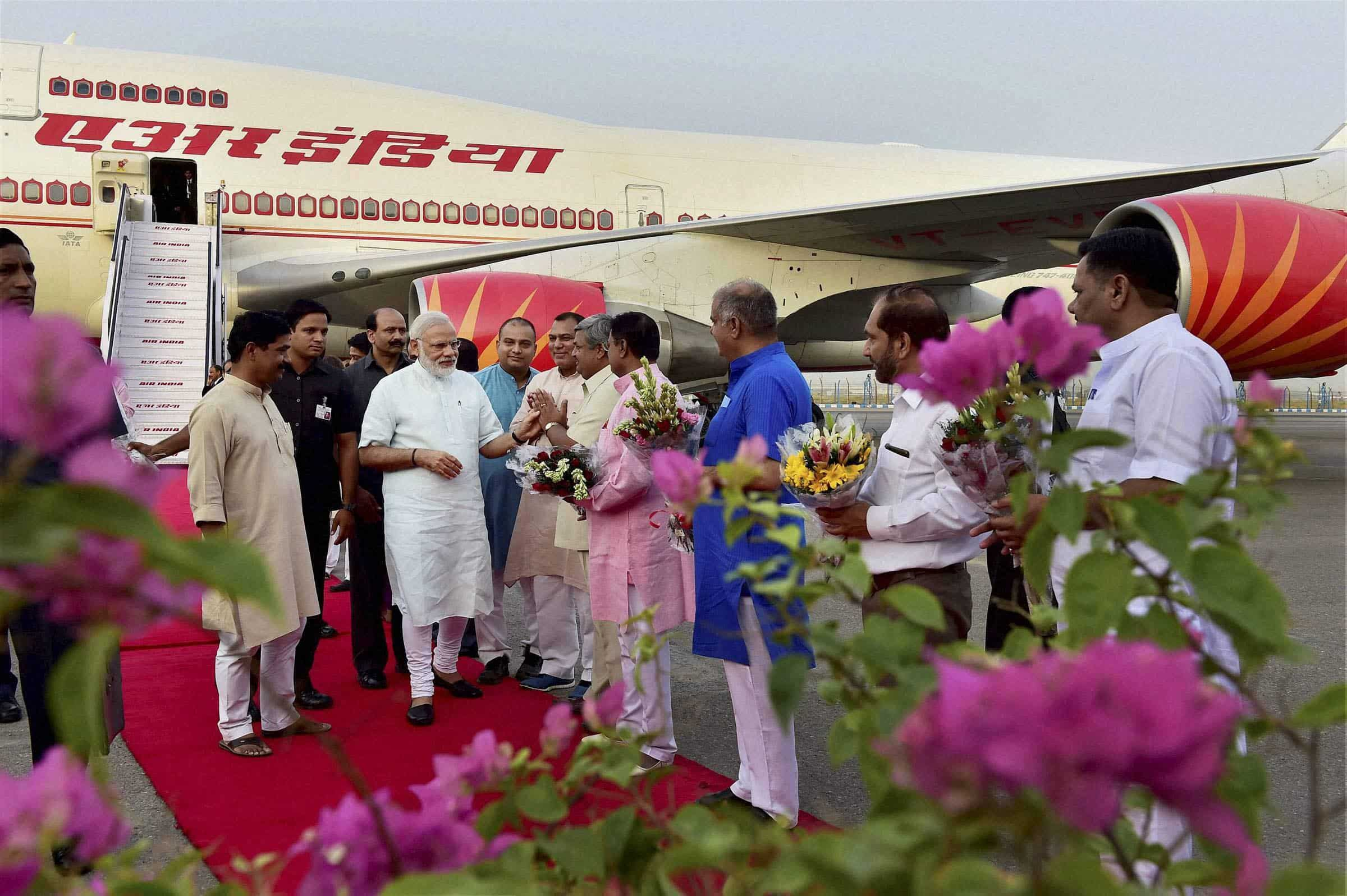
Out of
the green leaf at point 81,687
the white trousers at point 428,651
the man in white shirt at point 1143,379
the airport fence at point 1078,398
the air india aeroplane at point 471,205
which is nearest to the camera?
the green leaf at point 81,687

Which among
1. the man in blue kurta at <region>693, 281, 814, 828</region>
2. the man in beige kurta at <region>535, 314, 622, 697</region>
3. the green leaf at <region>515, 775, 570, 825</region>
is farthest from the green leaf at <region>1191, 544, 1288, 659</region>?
the man in beige kurta at <region>535, 314, 622, 697</region>

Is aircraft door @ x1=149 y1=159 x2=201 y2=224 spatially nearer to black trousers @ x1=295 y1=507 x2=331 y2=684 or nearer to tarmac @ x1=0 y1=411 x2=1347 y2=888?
tarmac @ x1=0 y1=411 x2=1347 y2=888

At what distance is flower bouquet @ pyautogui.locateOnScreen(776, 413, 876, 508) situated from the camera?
219 cm

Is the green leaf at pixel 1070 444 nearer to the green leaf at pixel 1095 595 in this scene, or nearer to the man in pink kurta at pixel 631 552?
the green leaf at pixel 1095 595

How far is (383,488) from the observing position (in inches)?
150

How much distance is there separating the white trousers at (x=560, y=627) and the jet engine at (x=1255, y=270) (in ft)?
13.5

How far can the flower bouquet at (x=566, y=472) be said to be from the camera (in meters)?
3.23

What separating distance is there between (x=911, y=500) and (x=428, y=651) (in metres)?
2.07

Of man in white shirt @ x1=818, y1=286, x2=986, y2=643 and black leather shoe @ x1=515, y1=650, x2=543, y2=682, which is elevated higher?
man in white shirt @ x1=818, y1=286, x2=986, y2=643

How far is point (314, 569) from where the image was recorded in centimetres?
397

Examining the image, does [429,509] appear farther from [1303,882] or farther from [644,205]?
[644,205]

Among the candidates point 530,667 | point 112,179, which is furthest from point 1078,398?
point 530,667

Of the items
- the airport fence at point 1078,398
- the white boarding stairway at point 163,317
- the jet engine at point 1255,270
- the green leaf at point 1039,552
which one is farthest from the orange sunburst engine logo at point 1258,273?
the airport fence at point 1078,398

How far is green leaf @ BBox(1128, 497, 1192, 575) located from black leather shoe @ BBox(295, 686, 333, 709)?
373 cm
